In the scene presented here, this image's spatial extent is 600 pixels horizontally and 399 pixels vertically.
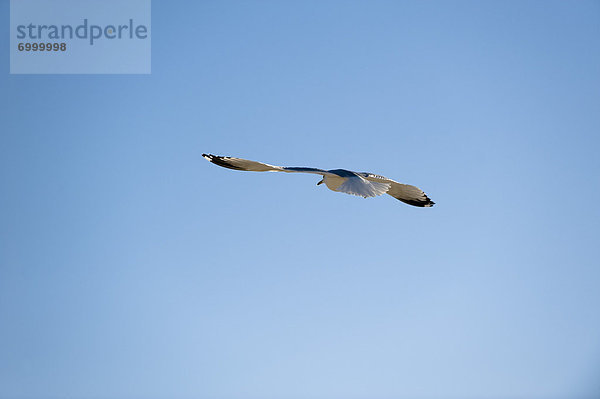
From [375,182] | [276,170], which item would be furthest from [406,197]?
[276,170]

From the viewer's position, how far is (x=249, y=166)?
13.1 metres

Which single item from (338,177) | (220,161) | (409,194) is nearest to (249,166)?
(220,161)

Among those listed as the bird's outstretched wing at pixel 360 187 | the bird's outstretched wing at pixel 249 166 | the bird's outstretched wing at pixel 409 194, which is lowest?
Result: the bird's outstretched wing at pixel 360 187

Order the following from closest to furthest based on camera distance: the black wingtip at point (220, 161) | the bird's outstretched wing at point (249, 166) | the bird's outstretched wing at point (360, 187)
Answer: the bird's outstretched wing at point (360, 187)
the bird's outstretched wing at point (249, 166)
the black wingtip at point (220, 161)

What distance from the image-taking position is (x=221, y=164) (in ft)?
43.3

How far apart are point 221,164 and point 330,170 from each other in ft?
5.80

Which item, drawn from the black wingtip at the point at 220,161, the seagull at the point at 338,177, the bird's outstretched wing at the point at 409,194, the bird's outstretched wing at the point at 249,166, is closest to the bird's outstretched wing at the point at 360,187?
the seagull at the point at 338,177

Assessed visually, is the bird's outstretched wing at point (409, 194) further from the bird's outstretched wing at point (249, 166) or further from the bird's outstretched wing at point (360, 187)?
the bird's outstretched wing at point (249, 166)

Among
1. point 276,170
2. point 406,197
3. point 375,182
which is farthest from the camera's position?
point 406,197

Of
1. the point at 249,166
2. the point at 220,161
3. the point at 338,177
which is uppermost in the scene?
the point at 220,161

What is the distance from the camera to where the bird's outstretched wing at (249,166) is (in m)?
12.7

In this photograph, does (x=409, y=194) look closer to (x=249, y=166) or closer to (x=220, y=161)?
(x=249, y=166)

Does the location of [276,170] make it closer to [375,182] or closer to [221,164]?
[221,164]

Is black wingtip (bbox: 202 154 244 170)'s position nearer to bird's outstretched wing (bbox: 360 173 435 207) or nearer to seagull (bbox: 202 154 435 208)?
seagull (bbox: 202 154 435 208)
